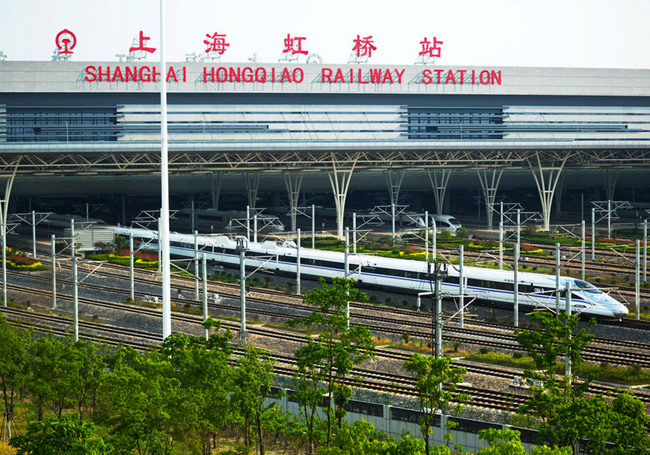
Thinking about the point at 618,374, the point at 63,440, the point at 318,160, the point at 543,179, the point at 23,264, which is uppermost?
the point at 318,160

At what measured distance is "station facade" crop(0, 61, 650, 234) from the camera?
8844 centimetres

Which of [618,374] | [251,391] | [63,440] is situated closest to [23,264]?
[251,391]

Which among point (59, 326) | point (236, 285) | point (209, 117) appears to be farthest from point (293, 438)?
point (209, 117)

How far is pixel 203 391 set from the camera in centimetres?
2659

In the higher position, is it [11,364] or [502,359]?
[11,364]

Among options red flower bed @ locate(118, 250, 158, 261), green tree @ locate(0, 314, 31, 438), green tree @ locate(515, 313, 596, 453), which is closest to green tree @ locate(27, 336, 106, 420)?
green tree @ locate(0, 314, 31, 438)

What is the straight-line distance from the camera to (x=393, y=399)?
31234 mm

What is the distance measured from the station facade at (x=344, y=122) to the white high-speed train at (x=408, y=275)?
13189 millimetres

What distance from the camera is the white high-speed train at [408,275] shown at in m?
46.9

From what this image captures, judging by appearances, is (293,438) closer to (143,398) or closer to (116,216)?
(143,398)

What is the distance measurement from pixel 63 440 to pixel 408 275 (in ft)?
127

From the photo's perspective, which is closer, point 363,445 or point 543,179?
point 363,445

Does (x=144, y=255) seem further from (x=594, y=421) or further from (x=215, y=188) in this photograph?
(x=594, y=421)

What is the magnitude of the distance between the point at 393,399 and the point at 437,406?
478cm
